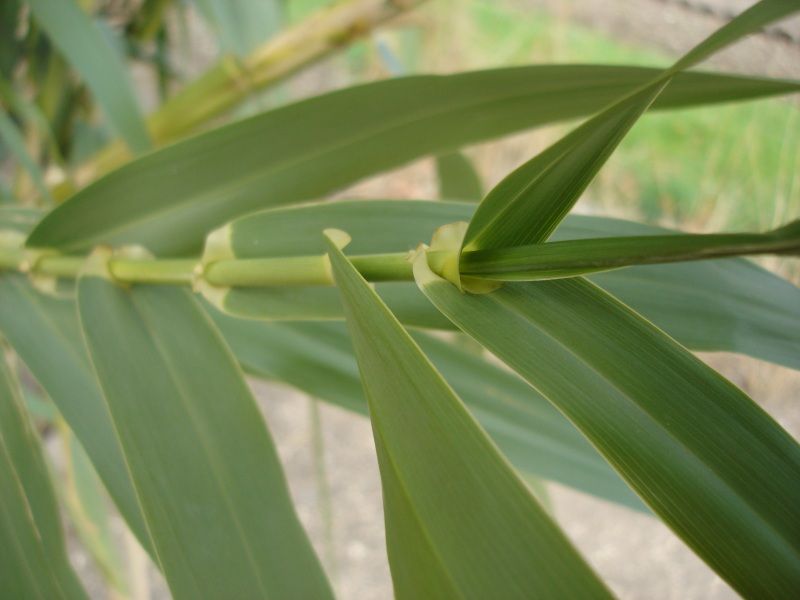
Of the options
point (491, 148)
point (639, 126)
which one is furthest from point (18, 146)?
point (639, 126)

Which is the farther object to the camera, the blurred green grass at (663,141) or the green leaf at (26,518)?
the blurred green grass at (663,141)

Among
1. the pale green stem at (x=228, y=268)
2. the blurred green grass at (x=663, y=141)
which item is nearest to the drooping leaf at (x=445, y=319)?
the pale green stem at (x=228, y=268)

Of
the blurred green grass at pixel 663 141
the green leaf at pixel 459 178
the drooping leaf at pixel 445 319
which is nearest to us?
the drooping leaf at pixel 445 319

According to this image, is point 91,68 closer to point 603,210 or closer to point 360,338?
point 360,338

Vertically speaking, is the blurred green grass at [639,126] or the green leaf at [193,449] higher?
the blurred green grass at [639,126]

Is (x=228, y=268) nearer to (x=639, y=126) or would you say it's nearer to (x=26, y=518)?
(x=26, y=518)

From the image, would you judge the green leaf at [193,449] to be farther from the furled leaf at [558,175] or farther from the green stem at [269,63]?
the green stem at [269,63]
